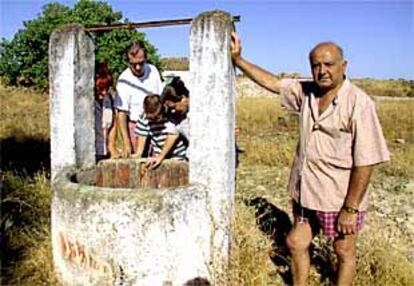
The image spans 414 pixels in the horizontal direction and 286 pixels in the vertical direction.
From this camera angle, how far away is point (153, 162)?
16.5 feet

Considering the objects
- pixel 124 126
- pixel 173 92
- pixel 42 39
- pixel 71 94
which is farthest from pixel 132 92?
pixel 42 39

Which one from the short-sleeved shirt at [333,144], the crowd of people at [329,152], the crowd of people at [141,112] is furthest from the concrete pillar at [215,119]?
the crowd of people at [141,112]

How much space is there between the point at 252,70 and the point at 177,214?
1137 millimetres

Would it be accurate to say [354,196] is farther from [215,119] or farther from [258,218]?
[258,218]

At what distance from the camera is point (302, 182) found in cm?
383

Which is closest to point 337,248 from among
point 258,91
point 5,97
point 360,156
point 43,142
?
point 360,156

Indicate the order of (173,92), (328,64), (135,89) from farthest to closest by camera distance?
1. (135,89)
2. (173,92)
3. (328,64)

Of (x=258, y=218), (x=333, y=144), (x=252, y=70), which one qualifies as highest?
(x=252, y=70)

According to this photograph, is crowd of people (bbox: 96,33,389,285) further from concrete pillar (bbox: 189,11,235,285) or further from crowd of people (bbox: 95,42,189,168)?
crowd of people (bbox: 95,42,189,168)

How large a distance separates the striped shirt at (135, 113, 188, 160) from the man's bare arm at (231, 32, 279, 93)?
107 centimetres

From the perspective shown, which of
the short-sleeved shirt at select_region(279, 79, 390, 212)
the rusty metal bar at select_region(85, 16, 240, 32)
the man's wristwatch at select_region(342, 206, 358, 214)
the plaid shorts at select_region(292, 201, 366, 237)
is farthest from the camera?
the rusty metal bar at select_region(85, 16, 240, 32)

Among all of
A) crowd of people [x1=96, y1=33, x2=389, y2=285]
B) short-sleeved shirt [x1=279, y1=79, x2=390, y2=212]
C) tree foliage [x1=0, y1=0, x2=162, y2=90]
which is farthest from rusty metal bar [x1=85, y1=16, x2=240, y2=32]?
tree foliage [x1=0, y1=0, x2=162, y2=90]

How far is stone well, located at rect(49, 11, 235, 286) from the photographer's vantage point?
3.96 metres

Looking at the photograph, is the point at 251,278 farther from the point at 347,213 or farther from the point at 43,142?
the point at 43,142
